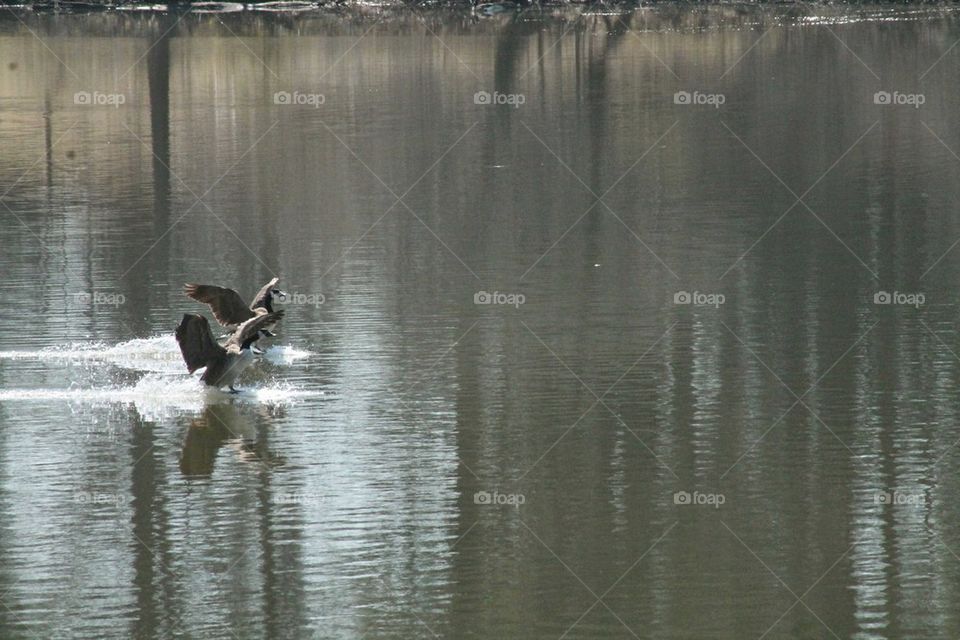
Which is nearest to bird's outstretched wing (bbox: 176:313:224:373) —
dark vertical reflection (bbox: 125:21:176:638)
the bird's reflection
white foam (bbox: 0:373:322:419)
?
white foam (bbox: 0:373:322:419)

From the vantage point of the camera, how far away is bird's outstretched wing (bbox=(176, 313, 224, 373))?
16641 millimetres

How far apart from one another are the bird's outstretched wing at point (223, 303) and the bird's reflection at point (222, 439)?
150cm

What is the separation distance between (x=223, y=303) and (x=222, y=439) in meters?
2.85

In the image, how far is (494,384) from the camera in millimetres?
17297

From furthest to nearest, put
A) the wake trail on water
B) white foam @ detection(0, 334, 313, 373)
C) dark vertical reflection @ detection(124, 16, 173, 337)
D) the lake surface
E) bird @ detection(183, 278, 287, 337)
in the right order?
dark vertical reflection @ detection(124, 16, 173, 337)
white foam @ detection(0, 334, 313, 373)
bird @ detection(183, 278, 287, 337)
the wake trail on water
the lake surface

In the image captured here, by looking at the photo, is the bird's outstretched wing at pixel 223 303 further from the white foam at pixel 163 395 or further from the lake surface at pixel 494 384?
the white foam at pixel 163 395

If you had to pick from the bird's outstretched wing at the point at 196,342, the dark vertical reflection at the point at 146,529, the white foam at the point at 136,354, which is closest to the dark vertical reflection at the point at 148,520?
the dark vertical reflection at the point at 146,529

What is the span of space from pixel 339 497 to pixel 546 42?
52.6m

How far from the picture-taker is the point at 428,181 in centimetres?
3203

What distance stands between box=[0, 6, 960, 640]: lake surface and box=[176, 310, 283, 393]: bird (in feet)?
0.97

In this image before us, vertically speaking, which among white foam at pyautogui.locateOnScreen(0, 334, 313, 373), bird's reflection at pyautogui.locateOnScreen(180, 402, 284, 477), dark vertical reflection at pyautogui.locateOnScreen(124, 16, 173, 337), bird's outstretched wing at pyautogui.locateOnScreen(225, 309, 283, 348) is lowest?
bird's reflection at pyautogui.locateOnScreen(180, 402, 284, 477)

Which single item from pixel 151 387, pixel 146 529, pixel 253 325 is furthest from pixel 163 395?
pixel 146 529

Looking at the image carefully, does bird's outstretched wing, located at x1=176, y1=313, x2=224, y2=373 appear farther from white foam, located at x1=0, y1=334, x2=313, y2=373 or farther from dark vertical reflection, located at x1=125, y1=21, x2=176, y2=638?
white foam, located at x1=0, y1=334, x2=313, y2=373

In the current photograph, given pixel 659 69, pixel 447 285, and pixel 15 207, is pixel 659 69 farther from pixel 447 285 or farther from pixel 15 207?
pixel 447 285
